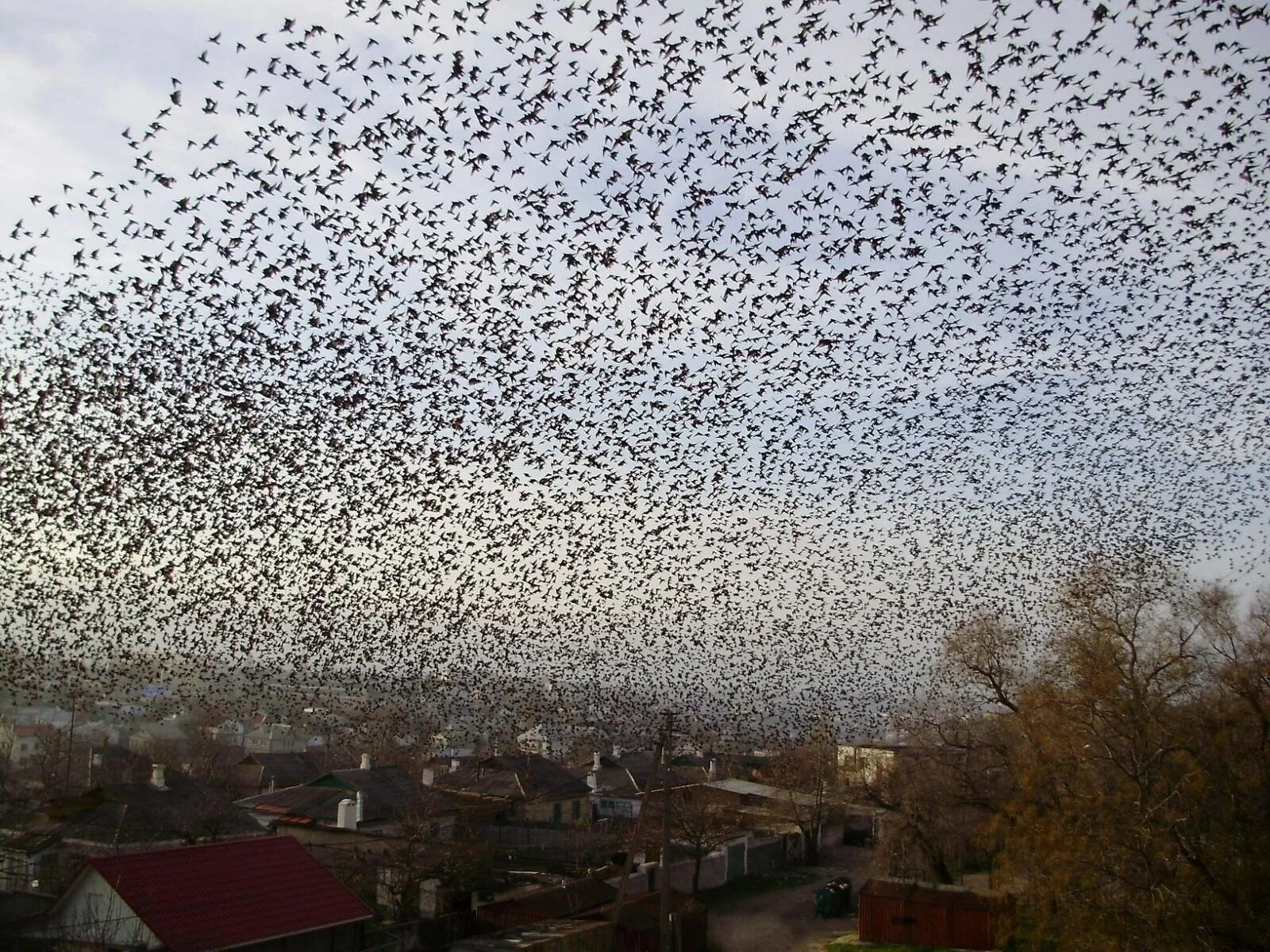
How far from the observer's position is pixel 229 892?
2298 centimetres

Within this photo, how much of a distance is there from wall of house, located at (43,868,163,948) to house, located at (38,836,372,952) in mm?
18

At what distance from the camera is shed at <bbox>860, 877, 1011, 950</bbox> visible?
32812 millimetres

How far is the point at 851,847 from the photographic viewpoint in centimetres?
6094

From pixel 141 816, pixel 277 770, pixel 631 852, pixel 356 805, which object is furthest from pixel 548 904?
pixel 277 770

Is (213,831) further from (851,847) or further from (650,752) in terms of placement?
(650,752)

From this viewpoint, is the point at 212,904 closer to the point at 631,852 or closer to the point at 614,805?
the point at 631,852

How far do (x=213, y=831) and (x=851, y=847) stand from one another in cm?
3892

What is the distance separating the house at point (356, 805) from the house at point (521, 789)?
3.58m

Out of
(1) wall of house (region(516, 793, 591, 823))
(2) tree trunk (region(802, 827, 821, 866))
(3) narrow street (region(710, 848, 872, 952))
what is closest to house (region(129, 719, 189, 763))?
(1) wall of house (region(516, 793, 591, 823))

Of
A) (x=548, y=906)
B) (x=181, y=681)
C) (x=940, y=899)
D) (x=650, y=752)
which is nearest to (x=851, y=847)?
(x=650, y=752)

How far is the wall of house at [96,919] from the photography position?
810 inches

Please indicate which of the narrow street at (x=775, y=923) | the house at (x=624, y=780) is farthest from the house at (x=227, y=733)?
the narrow street at (x=775, y=923)

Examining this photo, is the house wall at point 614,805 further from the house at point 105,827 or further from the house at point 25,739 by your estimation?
the house at point 25,739

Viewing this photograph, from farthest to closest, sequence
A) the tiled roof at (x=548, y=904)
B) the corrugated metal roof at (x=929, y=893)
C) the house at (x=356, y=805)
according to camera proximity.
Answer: the house at (x=356, y=805) → the corrugated metal roof at (x=929, y=893) → the tiled roof at (x=548, y=904)
